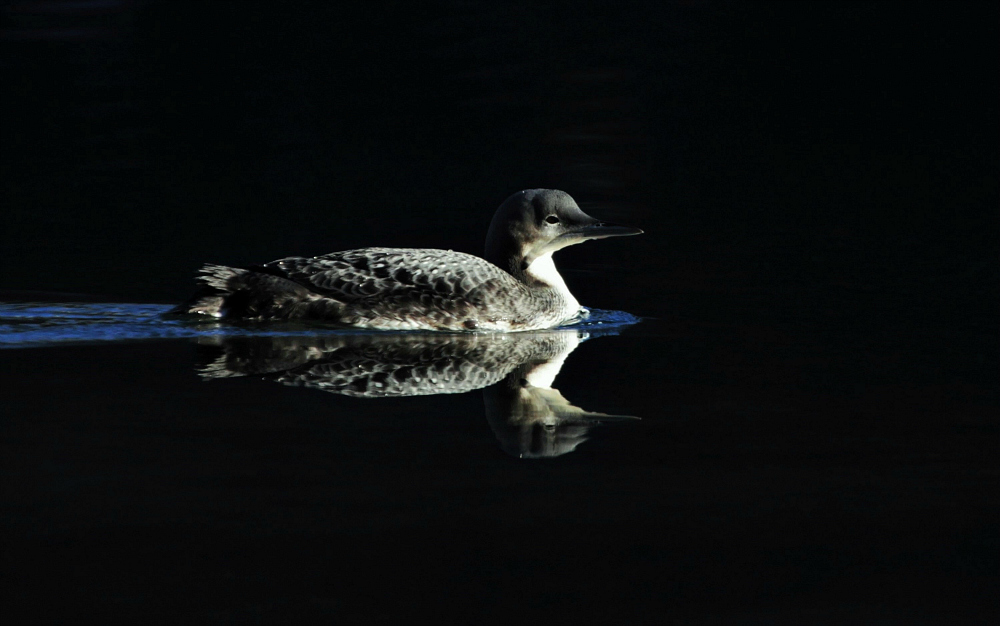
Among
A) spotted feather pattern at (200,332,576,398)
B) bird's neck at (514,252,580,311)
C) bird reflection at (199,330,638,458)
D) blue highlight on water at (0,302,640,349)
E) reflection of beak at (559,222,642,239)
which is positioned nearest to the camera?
bird reflection at (199,330,638,458)

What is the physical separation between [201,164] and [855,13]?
11.4 metres

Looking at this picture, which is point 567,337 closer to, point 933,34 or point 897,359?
point 897,359

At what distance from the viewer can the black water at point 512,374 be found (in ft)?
12.9

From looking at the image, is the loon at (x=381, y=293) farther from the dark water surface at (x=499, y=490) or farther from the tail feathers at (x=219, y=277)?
the dark water surface at (x=499, y=490)

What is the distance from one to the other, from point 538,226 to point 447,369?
1840 mm

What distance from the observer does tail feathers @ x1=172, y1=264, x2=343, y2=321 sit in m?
7.34

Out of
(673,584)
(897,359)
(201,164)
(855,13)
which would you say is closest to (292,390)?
(673,584)

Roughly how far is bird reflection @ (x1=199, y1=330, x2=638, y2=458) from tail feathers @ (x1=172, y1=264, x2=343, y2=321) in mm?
277

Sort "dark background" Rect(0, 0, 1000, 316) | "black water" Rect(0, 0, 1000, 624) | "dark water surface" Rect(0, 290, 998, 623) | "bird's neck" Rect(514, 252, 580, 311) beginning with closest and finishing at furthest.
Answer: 1. "dark water surface" Rect(0, 290, 998, 623)
2. "black water" Rect(0, 0, 1000, 624)
3. "bird's neck" Rect(514, 252, 580, 311)
4. "dark background" Rect(0, 0, 1000, 316)

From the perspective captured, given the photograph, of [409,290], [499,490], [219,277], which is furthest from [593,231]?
[499,490]

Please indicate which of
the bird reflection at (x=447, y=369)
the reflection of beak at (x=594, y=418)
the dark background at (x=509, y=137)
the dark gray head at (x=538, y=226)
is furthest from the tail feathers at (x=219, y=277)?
the reflection of beak at (x=594, y=418)

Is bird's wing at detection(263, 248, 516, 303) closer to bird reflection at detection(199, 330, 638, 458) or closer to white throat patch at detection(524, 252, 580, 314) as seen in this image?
bird reflection at detection(199, 330, 638, 458)

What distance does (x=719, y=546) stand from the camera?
163 inches

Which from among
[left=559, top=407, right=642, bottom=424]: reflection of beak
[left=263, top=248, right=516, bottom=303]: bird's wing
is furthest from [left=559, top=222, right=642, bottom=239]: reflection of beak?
[left=559, top=407, right=642, bottom=424]: reflection of beak
